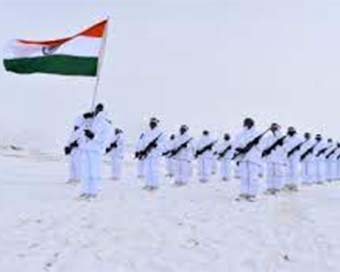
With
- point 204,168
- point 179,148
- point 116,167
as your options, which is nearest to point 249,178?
point 179,148

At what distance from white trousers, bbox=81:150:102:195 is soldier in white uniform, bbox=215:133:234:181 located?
1197cm

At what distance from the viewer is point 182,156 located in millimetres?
23531

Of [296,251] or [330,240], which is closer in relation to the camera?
[296,251]

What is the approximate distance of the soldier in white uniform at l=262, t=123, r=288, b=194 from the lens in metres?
19.9

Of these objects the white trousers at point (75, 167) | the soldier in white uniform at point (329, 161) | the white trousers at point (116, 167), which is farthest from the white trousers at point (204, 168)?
the soldier in white uniform at point (329, 161)

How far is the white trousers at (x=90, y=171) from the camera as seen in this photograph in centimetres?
1600

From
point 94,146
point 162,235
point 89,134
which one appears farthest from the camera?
point 94,146

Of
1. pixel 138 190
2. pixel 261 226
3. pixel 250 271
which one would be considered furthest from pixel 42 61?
pixel 250 271

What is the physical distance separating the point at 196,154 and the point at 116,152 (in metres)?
2.75

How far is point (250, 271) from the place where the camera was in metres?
9.29

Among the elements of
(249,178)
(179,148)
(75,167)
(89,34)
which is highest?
(89,34)

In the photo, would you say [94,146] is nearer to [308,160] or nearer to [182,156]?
[182,156]

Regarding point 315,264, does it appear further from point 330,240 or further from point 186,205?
point 186,205

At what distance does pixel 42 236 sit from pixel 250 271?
2929 millimetres
